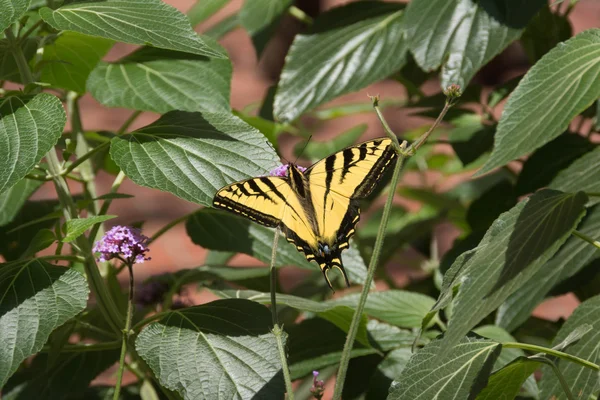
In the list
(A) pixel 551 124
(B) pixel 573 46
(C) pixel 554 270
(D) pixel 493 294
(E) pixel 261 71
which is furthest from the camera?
(E) pixel 261 71

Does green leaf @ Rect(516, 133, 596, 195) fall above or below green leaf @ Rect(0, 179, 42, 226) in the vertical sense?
above

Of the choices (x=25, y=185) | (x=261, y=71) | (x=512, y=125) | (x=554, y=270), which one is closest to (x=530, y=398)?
(x=554, y=270)

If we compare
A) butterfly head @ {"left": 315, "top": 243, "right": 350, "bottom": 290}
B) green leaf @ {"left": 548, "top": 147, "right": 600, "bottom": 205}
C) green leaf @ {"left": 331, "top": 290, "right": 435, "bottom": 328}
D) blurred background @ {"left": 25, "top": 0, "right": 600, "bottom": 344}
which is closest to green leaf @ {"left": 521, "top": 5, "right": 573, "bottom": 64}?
green leaf @ {"left": 548, "top": 147, "right": 600, "bottom": 205}

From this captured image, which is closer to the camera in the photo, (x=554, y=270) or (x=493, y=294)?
(x=493, y=294)

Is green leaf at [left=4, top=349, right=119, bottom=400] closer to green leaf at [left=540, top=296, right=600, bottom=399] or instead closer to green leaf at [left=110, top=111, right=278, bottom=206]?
green leaf at [left=110, top=111, right=278, bottom=206]

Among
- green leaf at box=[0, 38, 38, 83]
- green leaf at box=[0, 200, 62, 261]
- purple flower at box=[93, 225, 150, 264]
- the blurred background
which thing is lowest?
the blurred background

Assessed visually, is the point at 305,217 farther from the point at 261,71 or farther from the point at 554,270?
the point at 261,71

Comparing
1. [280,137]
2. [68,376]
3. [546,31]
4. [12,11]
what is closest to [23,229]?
[68,376]
